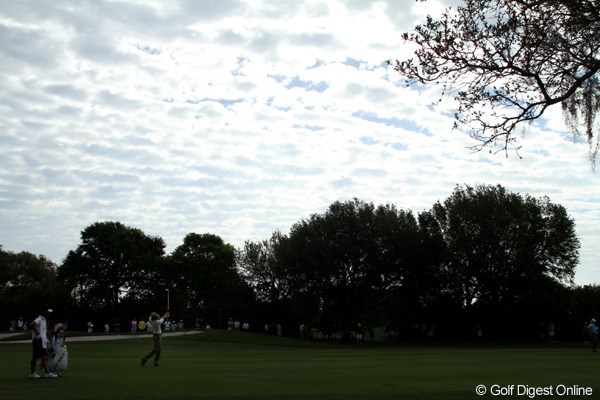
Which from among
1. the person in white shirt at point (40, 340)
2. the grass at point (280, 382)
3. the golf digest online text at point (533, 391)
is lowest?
the grass at point (280, 382)

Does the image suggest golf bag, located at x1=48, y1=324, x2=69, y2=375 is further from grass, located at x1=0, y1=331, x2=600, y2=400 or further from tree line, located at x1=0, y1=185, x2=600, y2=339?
tree line, located at x1=0, y1=185, x2=600, y2=339

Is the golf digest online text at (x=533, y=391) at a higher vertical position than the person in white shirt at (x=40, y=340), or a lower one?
lower

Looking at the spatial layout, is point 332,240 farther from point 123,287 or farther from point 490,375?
point 490,375

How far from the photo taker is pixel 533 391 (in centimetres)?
1354

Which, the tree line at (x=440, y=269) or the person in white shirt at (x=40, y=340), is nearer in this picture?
the person in white shirt at (x=40, y=340)

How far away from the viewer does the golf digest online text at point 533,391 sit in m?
13.0

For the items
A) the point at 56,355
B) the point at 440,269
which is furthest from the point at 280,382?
the point at 440,269

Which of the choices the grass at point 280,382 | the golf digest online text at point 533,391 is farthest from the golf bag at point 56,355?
the golf digest online text at point 533,391

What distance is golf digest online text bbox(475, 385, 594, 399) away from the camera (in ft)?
42.5

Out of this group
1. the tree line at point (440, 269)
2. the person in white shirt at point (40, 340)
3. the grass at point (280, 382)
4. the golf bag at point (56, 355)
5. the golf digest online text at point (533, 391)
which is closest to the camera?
the golf digest online text at point (533, 391)

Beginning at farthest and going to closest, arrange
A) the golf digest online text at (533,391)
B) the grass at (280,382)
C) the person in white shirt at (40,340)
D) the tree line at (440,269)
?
the tree line at (440,269), the person in white shirt at (40,340), the grass at (280,382), the golf digest online text at (533,391)

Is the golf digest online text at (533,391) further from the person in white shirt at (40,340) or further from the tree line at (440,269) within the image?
the tree line at (440,269)

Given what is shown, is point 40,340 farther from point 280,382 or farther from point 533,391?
point 533,391

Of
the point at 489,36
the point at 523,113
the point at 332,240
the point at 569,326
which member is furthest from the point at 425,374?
the point at 569,326
